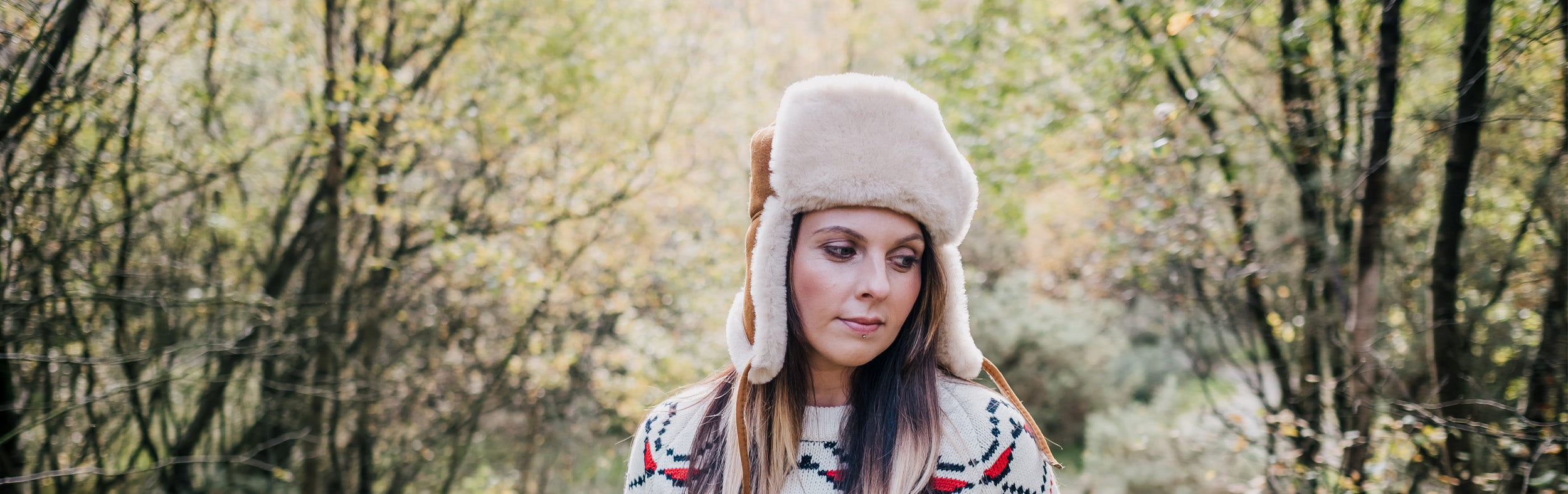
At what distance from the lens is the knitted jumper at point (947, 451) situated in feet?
5.20

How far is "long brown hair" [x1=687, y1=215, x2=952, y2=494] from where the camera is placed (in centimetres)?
160

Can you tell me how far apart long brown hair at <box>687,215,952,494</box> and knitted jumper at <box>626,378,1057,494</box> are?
0.07 feet

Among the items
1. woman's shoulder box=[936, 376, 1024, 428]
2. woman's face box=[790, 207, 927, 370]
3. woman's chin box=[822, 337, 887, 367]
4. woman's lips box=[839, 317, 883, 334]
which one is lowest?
woman's shoulder box=[936, 376, 1024, 428]

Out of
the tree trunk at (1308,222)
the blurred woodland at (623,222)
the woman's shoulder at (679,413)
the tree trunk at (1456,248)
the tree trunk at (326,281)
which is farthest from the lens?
the tree trunk at (326,281)

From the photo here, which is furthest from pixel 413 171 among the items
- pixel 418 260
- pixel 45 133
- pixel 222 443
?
pixel 45 133

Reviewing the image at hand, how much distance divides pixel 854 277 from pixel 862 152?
25 cm

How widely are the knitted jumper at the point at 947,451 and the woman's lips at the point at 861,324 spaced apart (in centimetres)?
23

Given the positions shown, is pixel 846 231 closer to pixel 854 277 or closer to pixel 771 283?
pixel 854 277

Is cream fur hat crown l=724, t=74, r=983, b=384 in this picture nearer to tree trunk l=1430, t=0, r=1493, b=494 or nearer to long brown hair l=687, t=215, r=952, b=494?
long brown hair l=687, t=215, r=952, b=494

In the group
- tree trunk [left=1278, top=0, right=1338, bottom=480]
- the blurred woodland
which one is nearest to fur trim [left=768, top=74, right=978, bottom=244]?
the blurred woodland

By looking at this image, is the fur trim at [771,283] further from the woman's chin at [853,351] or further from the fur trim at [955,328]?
the fur trim at [955,328]

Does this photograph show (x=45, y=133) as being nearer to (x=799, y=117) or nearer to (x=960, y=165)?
(x=799, y=117)

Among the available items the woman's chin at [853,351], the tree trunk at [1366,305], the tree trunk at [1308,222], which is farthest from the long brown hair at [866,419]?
the tree trunk at [1308,222]

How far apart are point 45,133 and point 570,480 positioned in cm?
818
